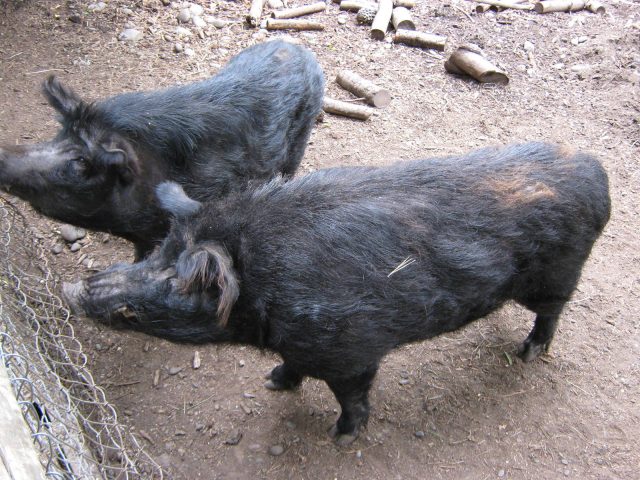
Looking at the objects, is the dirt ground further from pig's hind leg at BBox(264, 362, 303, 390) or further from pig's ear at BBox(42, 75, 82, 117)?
pig's ear at BBox(42, 75, 82, 117)

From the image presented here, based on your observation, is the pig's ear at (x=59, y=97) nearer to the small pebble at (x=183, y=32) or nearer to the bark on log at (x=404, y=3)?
the small pebble at (x=183, y=32)

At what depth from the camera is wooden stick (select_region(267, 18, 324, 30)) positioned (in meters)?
7.67

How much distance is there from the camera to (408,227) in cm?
328

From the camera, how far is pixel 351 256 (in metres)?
3.23

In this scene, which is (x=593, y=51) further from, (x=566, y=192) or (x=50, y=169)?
(x=50, y=169)

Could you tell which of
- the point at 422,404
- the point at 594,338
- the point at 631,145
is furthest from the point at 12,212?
the point at 631,145

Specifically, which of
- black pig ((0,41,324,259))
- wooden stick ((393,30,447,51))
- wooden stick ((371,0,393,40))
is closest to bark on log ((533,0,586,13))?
wooden stick ((393,30,447,51))

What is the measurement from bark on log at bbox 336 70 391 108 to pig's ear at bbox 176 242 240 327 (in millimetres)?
4007

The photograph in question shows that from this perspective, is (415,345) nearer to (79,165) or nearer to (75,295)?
(75,295)

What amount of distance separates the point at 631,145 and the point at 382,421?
4.24m

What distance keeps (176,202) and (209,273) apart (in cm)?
63

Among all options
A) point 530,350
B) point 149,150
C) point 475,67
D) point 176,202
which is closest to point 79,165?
point 149,150

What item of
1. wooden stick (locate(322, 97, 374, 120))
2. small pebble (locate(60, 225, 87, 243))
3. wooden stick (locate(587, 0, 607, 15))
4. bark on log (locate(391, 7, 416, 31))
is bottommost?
A: small pebble (locate(60, 225, 87, 243))

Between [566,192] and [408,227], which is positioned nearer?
[408,227]
